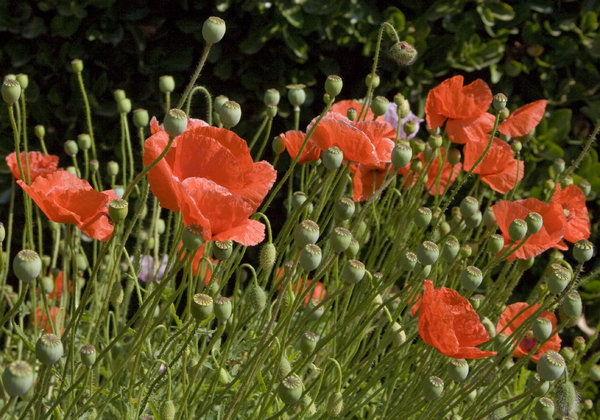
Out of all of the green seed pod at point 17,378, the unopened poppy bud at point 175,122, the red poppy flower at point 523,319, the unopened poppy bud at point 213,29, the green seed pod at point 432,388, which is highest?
the unopened poppy bud at point 213,29

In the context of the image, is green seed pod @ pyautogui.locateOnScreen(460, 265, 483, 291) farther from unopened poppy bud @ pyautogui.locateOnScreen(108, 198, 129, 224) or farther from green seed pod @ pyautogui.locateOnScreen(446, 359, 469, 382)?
unopened poppy bud @ pyautogui.locateOnScreen(108, 198, 129, 224)

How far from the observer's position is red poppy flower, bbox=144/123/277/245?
3.22 ft

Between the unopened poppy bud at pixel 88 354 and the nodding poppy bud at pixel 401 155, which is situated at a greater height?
the nodding poppy bud at pixel 401 155

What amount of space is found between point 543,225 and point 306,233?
66 cm

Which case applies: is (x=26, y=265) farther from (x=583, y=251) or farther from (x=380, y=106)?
(x=583, y=251)

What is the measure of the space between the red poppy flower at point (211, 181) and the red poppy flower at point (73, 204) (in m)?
0.09

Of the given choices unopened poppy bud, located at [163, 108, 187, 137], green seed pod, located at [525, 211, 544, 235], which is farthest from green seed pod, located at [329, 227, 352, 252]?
green seed pod, located at [525, 211, 544, 235]

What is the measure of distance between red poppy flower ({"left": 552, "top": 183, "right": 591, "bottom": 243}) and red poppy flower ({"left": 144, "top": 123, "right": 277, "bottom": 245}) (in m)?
0.80

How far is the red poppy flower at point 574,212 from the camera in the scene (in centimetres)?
167

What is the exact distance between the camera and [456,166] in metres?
1.89

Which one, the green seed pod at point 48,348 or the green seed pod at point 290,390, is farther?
the green seed pod at point 290,390

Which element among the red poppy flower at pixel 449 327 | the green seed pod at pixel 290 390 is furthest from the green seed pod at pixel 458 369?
the green seed pod at pixel 290 390

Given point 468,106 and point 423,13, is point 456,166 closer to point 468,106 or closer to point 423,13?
point 468,106

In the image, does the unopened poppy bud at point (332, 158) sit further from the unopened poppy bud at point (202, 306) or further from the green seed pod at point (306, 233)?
the unopened poppy bud at point (202, 306)
